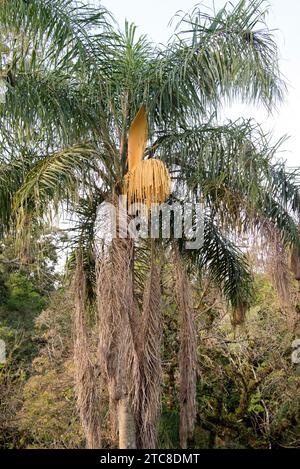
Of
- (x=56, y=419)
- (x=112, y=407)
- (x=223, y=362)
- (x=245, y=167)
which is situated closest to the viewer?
(x=245, y=167)

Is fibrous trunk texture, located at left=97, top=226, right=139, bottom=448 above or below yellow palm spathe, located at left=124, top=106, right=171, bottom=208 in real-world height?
below

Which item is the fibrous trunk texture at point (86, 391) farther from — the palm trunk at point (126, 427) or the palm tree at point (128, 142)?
the palm trunk at point (126, 427)

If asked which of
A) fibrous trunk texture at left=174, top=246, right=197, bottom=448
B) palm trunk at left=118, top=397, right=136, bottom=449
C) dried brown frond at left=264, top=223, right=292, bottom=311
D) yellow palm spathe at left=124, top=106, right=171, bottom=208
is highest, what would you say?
yellow palm spathe at left=124, top=106, right=171, bottom=208

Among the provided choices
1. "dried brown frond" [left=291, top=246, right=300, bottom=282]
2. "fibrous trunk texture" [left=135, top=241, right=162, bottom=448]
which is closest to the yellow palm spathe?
"fibrous trunk texture" [left=135, top=241, right=162, bottom=448]

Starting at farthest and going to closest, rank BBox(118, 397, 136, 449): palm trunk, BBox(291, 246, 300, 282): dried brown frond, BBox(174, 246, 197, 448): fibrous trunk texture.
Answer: BBox(291, 246, 300, 282): dried brown frond
BBox(174, 246, 197, 448): fibrous trunk texture
BBox(118, 397, 136, 449): palm trunk

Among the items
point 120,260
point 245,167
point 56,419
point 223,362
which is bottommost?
point 56,419

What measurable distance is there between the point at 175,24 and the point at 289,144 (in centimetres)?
176

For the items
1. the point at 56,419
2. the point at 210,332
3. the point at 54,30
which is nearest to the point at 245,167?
the point at 54,30

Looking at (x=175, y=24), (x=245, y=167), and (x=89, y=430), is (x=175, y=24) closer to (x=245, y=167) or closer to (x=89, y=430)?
(x=245, y=167)

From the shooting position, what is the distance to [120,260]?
22.6 ft

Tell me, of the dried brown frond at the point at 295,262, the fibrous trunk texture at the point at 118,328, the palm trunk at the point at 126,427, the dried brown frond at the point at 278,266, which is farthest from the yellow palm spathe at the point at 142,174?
the palm trunk at the point at 126,427

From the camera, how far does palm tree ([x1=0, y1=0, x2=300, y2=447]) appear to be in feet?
22.0

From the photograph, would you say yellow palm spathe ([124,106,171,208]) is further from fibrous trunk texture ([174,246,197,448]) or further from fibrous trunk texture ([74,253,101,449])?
fibrous trunk texture ([74,253,101,449])

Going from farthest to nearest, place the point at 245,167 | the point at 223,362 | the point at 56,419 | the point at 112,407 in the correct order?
the point at 223,362, the point at 56,419, the point at 112,407, the point at 245,167
